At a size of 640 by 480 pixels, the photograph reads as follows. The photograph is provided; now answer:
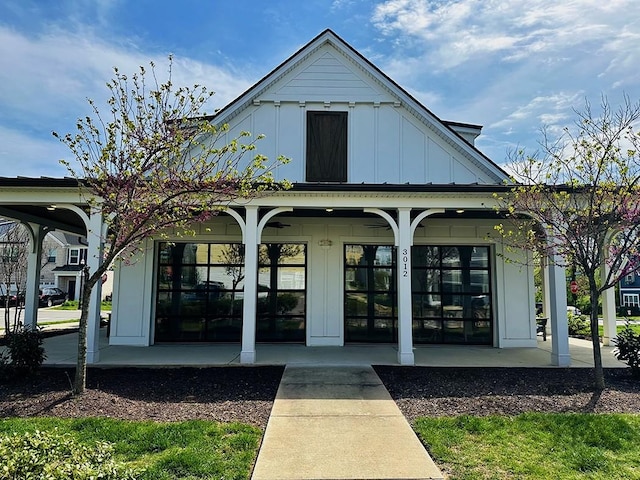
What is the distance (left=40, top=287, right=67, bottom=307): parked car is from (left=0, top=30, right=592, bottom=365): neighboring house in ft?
84.1

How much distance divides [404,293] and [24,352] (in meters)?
7.01

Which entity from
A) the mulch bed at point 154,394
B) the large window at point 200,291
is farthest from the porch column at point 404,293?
the large window at point 200,291

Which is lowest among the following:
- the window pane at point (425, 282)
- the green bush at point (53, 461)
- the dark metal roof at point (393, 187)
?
the green bush at point (53, 461)

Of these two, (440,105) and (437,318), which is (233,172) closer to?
(437,318)

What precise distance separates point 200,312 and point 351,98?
7.16 metres

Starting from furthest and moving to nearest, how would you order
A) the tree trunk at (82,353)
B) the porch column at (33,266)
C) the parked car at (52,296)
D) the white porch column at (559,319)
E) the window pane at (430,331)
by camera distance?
the parked car at (52,296) → the porch column at (33,266) → the window pane at (430,331) → the white porch column at (559,319) → the tree trunk at (82,353)

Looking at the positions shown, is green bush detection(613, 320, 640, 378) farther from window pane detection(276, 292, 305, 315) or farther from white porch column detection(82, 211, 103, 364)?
white porch column detection(82, 211, 103, 364)

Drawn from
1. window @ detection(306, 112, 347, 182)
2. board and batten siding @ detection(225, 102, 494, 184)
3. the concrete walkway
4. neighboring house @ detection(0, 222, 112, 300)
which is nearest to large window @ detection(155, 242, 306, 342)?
window @ detection(306, 112, 347, 182)

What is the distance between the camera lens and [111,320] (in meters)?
10.8

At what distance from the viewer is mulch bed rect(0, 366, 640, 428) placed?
5691 millimetres

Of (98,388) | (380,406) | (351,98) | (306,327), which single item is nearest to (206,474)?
(380,406)

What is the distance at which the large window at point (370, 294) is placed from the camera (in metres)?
11.2

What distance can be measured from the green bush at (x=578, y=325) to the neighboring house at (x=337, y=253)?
4.41m

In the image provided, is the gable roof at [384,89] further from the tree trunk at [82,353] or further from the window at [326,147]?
the tree trunk at [82,353]
